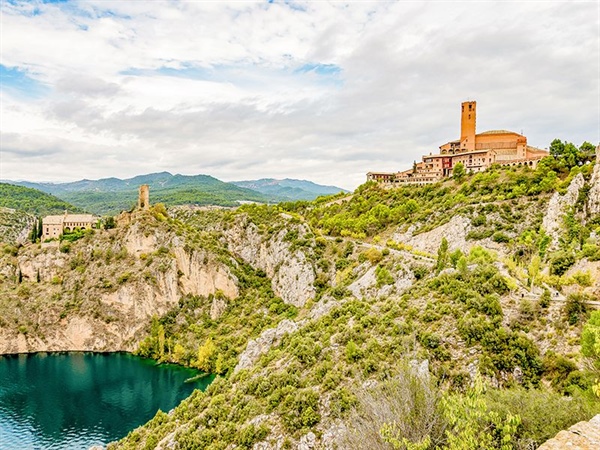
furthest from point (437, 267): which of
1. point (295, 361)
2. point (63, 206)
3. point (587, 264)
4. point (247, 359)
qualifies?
point (63, 206)

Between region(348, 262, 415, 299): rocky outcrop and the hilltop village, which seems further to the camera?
the hilltop village

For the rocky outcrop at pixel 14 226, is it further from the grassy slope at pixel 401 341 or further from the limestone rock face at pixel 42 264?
the grassy slope at pixel 401 341

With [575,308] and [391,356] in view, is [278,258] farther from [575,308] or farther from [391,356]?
[575,308]

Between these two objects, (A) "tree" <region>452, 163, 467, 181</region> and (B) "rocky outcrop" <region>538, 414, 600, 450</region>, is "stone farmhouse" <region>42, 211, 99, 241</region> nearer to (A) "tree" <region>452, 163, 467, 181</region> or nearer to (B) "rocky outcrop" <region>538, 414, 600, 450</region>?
(A) "tree" <region>452, 163, 467, 181</region>

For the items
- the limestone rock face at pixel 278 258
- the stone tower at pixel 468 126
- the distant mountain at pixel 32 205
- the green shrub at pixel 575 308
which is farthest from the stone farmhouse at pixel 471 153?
the distant mountain at pixel 32 205

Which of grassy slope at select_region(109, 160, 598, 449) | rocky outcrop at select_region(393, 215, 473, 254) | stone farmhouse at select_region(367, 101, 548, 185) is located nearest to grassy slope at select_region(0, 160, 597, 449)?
grassy slope at select_region(109, 160, 598, 449)

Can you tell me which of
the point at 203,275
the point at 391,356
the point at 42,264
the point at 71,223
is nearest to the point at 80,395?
the point at 203,275

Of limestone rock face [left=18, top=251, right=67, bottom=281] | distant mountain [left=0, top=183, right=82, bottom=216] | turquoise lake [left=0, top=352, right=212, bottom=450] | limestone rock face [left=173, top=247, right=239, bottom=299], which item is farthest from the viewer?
distant mountain [left=0, top=183, right=82, bottom=216]

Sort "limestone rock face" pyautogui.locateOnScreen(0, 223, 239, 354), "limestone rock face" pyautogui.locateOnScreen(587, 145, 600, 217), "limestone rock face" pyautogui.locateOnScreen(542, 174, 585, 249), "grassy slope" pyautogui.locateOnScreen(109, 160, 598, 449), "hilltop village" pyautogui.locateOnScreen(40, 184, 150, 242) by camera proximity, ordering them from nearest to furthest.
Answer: "grassy slope" pyautogui.locateOnScreen(109, 160, 598, 449) < "limestone rock face" pyautogui.locateOnScreen(587, 145, 600, 217) < "limestone rock face" pyautogui.locateOnScreen(542, 174, 585, 249) < "limestone rock face" pyautogui.locateOnScreen(0, 223, 239, 354) < "hilltop village" pyautogui.locateOnScreen(40, 184, 150, 242)

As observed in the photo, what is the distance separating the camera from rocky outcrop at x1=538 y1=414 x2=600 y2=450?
343 inches

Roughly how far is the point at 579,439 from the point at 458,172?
228 feet

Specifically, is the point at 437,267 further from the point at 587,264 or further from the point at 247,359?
the point at 247,359

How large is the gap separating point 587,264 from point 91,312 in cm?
7485

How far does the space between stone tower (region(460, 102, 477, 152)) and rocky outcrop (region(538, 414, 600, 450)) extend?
7887 centimetres
